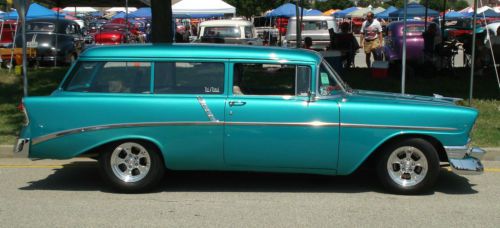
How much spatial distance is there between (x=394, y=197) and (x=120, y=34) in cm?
2442

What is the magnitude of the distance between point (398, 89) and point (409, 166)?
7.14 metres

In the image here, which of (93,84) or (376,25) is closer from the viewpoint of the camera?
(93,84)

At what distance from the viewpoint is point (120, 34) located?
96.0 ft

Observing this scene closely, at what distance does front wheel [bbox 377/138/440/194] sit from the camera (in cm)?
638

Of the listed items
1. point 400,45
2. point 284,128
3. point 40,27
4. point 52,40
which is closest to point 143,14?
point 40,27

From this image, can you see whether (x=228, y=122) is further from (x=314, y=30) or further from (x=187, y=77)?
(x=314, y=30)

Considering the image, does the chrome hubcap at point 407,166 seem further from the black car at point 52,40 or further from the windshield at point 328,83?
the black car at point 52,40

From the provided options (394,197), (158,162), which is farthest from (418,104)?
(158,162)

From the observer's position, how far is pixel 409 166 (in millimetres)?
6480

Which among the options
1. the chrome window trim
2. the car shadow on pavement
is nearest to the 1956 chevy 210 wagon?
the chrome window trim

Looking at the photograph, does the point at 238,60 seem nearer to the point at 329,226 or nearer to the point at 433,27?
the point at 329,226

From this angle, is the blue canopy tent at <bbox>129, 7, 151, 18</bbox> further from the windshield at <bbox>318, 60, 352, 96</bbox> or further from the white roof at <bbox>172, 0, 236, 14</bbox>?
the windshield at <bbox>318, 60, 352, 96</bbox>

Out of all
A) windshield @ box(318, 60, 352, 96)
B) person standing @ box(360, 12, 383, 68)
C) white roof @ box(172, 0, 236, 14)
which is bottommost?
windshield @ box(318, 60, 352, 96)

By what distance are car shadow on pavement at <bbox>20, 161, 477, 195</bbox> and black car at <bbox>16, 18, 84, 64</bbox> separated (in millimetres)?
13479
